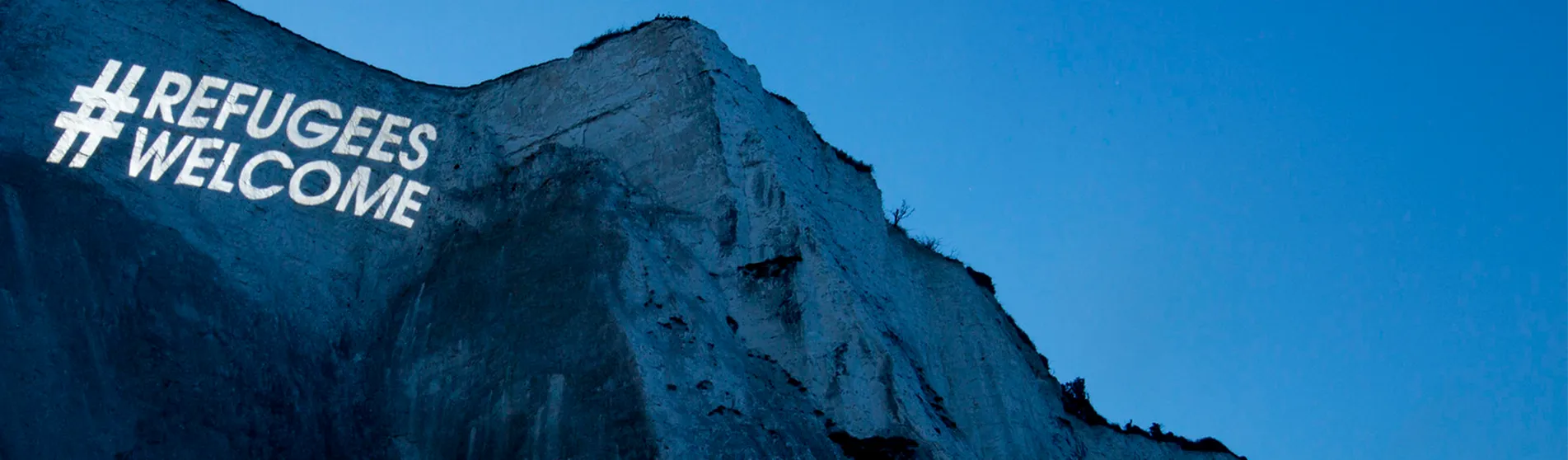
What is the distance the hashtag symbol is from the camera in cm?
1387

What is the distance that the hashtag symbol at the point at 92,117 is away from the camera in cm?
1387

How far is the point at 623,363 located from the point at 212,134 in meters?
6.31

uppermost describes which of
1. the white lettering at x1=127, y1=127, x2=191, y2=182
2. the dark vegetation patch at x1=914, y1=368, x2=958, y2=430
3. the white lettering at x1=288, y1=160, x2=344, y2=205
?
the white lettering at x1=288, y1=160, x2=344, y2=205

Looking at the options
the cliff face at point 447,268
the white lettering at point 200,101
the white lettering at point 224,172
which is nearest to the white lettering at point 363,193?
the cliff face at point 447,268

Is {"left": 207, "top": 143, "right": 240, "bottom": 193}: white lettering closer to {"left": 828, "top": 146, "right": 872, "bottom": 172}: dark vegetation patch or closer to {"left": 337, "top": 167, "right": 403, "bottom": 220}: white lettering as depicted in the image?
{"left": 337, "top": 167, "right": 403, "bottom": 220}: white lettering

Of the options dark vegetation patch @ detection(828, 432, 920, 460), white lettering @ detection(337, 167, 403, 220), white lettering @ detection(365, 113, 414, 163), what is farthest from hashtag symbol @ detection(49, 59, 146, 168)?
dark vegetation patch @ detection(828, 432, 920, 460)

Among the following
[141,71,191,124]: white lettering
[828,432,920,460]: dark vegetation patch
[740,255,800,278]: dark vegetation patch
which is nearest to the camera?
[828,432,920,460]: dark vegetation patch

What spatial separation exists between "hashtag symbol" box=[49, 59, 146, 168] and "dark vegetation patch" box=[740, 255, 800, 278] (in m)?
6.81

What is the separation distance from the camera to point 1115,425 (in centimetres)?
1911

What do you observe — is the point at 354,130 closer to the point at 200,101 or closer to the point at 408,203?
the point at 408,203

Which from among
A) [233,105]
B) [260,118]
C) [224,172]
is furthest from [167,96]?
[224,172]

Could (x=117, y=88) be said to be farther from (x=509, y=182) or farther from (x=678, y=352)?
(x=678, y=352)

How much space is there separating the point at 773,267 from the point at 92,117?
7.36 meters

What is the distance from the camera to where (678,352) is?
12.3 metres
